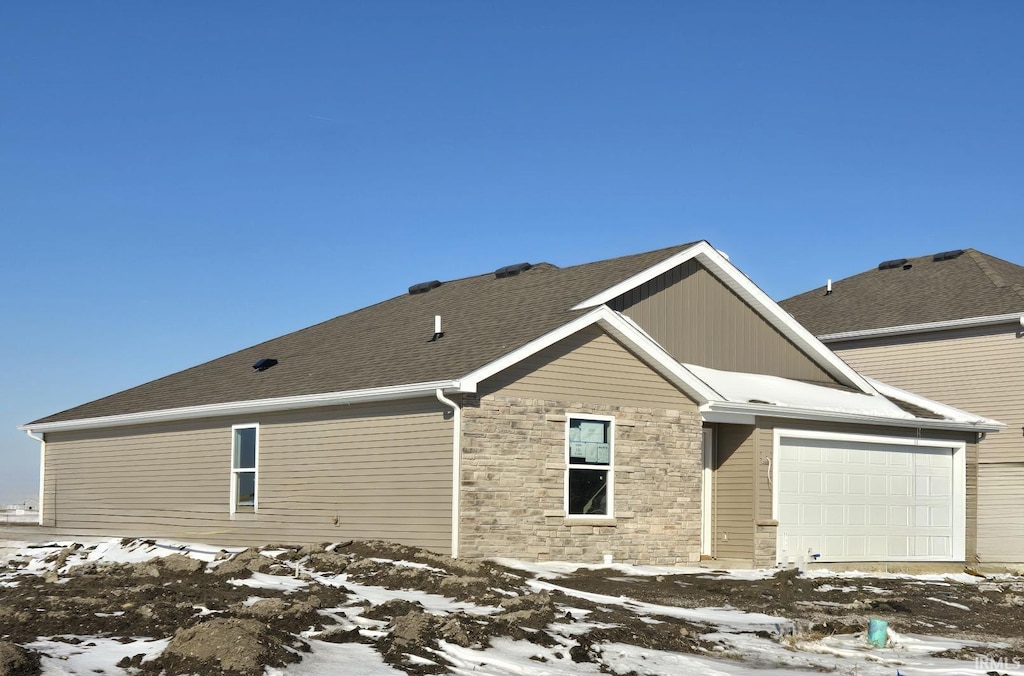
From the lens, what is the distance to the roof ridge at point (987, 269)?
1141 inches

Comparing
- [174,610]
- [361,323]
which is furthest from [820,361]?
[174,610]

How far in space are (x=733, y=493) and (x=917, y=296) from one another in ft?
42.8

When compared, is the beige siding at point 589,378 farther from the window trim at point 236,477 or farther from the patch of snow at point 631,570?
the window trim at point 236,477

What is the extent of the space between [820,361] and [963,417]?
2.88m

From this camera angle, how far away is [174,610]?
1027 centimetres

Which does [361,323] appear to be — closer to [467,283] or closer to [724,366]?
[467,283]

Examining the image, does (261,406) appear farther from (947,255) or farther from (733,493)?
(947,255)

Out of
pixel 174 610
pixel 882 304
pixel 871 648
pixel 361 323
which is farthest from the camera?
pixel 882 304

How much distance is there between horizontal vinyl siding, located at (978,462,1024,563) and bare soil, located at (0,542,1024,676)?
826 cm

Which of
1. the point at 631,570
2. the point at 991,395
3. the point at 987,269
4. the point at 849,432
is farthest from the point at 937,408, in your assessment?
the point at 631,570

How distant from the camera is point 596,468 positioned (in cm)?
1823

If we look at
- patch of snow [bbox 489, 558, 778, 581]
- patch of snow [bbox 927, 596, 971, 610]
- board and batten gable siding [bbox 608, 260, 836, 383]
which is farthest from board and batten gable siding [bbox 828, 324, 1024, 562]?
patch of snow [bbox 927, 596, 971, 610]

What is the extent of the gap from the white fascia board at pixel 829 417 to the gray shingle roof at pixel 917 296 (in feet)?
18.1

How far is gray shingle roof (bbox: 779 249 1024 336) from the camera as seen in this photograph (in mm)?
28344
